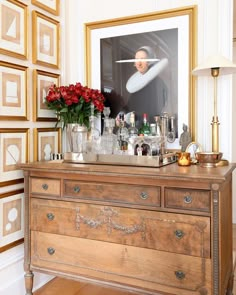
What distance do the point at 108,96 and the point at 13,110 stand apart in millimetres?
774

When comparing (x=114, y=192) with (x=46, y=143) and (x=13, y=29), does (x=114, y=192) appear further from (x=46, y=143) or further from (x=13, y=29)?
(x=13, y=29)

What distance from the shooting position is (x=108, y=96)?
8.68 ft

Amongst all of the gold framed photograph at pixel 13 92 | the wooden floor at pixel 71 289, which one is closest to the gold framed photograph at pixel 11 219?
the wooden floor at pixel 71 289

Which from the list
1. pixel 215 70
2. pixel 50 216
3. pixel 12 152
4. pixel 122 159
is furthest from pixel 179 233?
pixel 12 152

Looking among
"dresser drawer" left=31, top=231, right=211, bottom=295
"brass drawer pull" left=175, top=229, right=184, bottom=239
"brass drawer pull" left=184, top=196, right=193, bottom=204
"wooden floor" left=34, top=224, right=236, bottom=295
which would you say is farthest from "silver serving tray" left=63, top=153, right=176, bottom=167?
"wooden floor" left=34, top=224, right=236, bottom=295

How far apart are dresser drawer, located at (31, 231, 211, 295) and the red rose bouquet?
3.04 ft

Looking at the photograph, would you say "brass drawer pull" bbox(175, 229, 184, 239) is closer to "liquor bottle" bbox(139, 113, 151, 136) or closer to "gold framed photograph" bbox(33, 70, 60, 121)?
"liquor bottle" bbox(139, 113, 151, 136)

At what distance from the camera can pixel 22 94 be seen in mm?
2375

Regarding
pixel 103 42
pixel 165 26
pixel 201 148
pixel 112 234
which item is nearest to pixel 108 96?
pixel 103 42

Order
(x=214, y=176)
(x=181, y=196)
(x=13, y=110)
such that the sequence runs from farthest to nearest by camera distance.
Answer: (x=13, y=110), (x=181, y=196), (x=214, y=176)

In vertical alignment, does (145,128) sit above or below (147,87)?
below

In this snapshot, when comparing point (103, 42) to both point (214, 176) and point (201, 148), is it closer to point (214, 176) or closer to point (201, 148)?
point (201, 148)

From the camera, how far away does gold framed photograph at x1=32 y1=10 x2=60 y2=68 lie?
2.48 metres

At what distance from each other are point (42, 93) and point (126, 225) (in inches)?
50.6
